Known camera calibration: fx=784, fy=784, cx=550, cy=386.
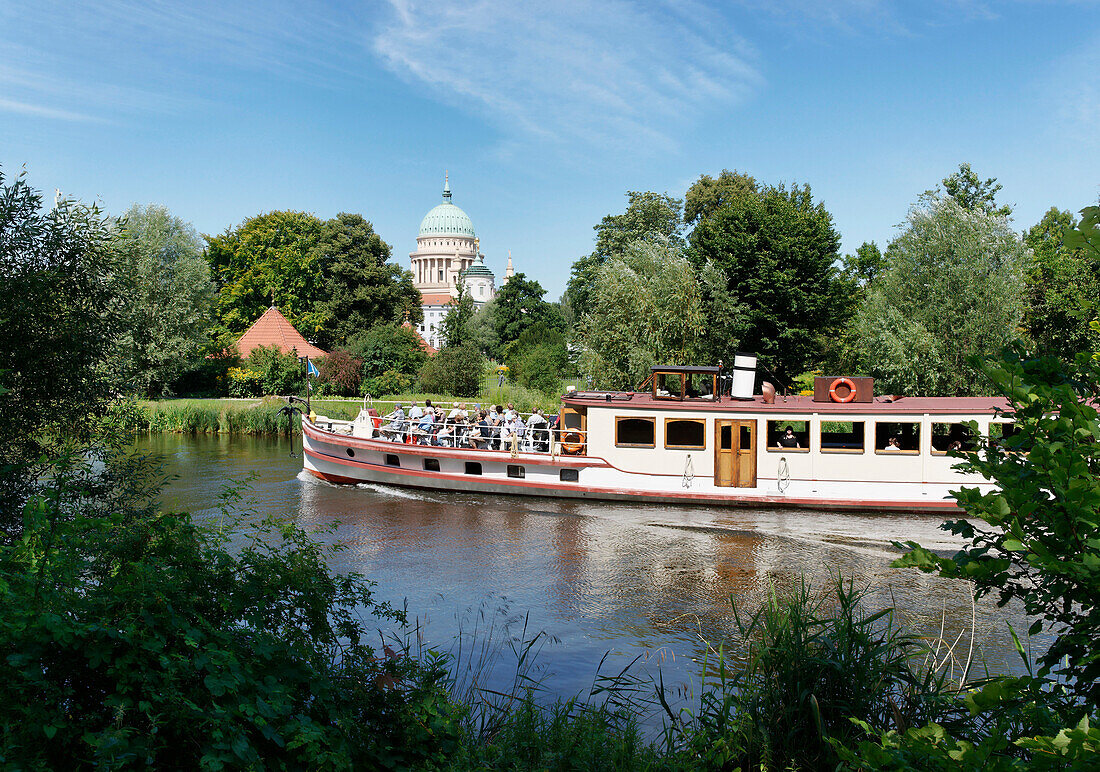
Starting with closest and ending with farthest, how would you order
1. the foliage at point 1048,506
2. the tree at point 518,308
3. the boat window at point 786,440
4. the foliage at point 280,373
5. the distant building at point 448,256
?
the foliage at point 1048,506 < the boat window at point 786,440 < the foliage at point 280,373 < the tree at point 518,308 < the distant building at point 448,256

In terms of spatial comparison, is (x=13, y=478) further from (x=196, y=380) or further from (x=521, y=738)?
(x=196, y=380)

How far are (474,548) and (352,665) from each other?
32.0 feet

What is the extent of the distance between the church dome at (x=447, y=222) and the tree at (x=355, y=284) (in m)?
113

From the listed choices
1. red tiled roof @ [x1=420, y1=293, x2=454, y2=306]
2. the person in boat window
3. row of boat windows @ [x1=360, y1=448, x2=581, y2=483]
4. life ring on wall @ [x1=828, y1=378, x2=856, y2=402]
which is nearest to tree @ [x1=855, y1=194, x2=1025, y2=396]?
life ring on wall @ [x1=828, y1=378, x2=856, y2=402]

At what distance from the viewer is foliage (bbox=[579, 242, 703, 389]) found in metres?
32.6

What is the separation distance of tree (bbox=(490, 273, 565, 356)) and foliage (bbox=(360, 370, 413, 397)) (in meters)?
22.5

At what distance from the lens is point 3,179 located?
31.1 ft

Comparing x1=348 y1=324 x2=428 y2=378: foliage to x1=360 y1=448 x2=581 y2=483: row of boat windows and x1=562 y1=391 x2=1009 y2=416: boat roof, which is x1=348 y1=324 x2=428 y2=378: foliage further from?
x1=562 y1=391 x2=1009 y2=416: boat roof

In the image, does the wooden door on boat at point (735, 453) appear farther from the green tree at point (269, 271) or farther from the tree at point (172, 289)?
the green tree at point (269, 271)

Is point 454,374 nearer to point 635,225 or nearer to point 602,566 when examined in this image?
point 635,225

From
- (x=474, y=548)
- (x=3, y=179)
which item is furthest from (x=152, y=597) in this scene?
(x=474, y=548)

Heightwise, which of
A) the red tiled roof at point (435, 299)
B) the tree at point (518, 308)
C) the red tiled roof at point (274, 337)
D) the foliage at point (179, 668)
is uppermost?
the red tiled roof at point (435, 299)

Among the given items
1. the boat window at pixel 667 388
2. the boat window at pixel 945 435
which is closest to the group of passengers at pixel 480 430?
the boat window at pixel 667 388

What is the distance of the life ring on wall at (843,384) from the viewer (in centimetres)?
1906
